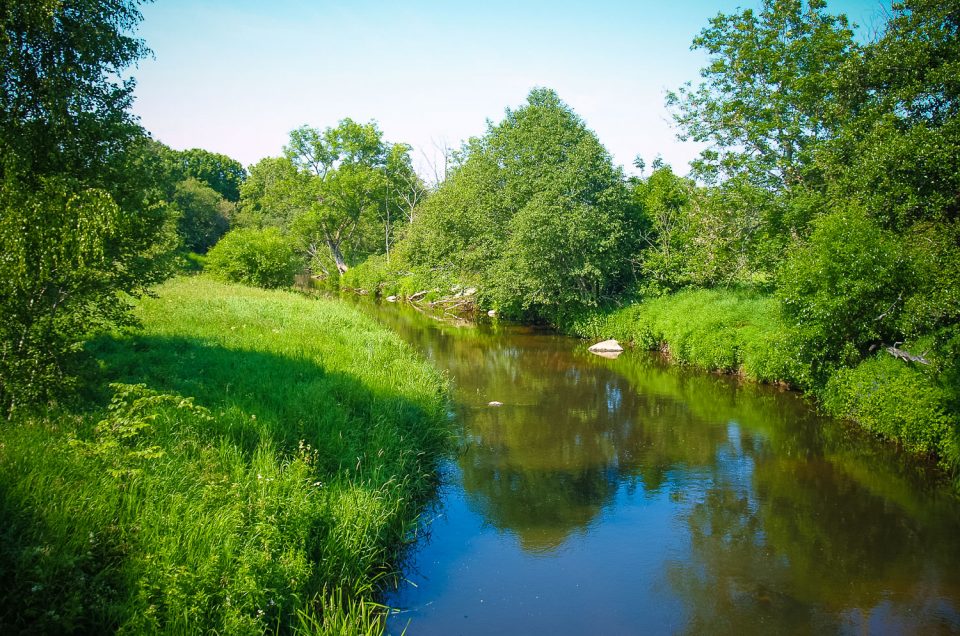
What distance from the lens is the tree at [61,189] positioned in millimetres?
6328

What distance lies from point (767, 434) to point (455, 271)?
2545 centimetres

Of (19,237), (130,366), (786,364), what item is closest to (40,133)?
(19,237)

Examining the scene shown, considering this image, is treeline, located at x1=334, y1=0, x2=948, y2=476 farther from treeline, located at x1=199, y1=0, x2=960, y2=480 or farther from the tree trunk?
the tree trunk

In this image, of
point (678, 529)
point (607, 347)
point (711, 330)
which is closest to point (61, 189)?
point (678, 529)

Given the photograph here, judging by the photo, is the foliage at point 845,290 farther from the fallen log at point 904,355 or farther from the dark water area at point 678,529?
the dark water area at point 678,529

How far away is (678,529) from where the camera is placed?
9.53 meters

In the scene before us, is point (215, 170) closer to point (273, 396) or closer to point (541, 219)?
point (541, 219)

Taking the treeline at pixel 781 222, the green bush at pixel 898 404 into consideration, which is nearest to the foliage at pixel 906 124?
the treeline at pixel 781 222

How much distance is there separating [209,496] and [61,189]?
4.07m

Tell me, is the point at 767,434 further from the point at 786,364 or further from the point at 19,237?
the point at 19,237

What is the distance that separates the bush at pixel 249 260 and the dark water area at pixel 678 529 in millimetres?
22482

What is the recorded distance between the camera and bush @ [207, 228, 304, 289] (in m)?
33.5

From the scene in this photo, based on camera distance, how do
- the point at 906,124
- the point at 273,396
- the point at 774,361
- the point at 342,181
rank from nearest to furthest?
the point at 273,396 < the point at 906,124 < the point at 774,361 < the point at 342,181

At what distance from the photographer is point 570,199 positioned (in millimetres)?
27578
